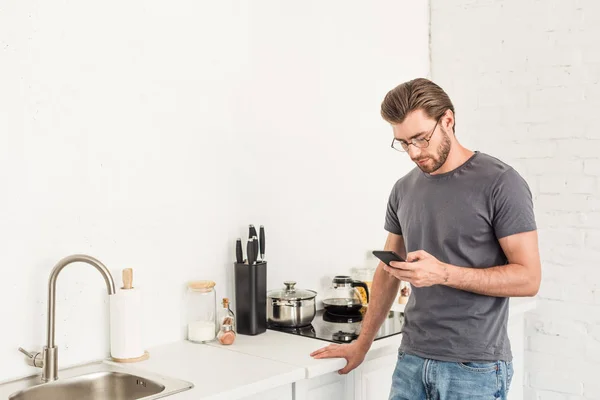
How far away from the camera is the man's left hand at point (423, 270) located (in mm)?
1766

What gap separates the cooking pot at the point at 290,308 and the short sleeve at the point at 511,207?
2.63ft

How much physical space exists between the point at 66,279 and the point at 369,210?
4.75ft

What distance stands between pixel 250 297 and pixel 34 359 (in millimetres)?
725

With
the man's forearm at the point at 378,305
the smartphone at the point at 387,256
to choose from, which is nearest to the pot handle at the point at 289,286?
the man's forearm at the point at 378,305

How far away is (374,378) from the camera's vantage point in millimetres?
2209

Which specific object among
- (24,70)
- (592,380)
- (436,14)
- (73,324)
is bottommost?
(592,380)

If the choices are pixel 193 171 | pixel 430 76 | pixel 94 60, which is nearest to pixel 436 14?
pixel 430 76

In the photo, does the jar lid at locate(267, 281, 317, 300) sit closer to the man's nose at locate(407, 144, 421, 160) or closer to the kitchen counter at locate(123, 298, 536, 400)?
the kitchen counter at locate(123, 298, 536, 400)

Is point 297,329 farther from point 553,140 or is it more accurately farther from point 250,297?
point 553,140

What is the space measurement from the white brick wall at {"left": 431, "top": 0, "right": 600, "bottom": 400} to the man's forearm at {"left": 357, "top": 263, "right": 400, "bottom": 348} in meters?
1.12

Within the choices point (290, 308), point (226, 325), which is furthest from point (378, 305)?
point (226, 325)

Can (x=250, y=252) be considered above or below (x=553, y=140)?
below

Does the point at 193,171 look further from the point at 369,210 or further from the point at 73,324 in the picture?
the point at 369,210

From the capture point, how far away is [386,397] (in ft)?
7.41
